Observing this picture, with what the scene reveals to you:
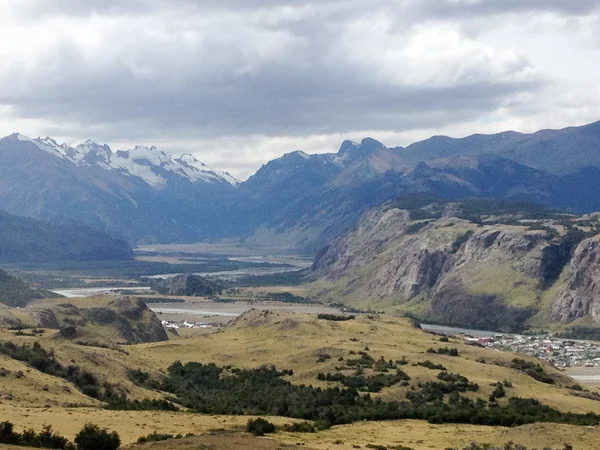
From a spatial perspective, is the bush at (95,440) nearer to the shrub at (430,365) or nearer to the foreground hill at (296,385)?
the foreground hill at (296,385)

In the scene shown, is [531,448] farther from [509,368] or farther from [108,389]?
[509,368]

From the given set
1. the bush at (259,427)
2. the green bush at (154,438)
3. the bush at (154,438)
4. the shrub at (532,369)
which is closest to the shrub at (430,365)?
the shrub at (532,369)

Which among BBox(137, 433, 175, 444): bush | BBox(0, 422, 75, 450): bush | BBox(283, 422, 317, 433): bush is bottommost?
BBox(283, 422, 317, 433): bush

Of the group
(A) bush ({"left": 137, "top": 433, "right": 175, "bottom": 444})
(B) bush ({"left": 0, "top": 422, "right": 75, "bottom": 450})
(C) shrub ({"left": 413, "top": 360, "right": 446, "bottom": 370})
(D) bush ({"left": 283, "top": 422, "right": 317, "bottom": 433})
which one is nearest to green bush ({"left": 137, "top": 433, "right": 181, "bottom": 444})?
(A) bush ({"left": 137, "top": 433, "right": 175, "bottom": 444})

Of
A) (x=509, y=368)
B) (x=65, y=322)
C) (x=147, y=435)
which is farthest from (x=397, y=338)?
(x=147, y=435)

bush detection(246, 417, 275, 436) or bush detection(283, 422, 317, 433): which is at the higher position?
bush detection(246, 417, 275, 436)

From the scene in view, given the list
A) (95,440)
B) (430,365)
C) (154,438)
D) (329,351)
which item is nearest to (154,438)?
(154,438)

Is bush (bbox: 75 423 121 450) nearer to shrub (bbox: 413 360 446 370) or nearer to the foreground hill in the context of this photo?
the foreground hill
